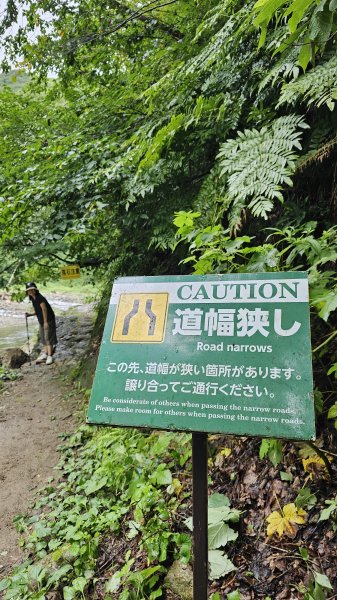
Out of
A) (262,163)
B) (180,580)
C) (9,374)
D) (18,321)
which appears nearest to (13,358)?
(9,374)

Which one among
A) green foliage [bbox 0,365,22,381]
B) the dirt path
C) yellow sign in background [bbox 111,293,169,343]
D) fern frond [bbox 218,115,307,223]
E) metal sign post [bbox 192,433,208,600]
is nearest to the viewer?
metal sign post [bbox 192,433,208,600]

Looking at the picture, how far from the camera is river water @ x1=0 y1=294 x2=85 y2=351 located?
36.7ft

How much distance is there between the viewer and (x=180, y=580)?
202 cm

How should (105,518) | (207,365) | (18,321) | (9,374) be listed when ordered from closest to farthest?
(207,365) → (105,518) → (9,374) → (18,321)

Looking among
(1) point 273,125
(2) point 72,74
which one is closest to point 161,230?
(1) point 273,125

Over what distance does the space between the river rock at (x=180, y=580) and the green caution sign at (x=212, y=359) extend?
1.22m

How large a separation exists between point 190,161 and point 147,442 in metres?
2.69

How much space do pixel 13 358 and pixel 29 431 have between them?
3.39 meters

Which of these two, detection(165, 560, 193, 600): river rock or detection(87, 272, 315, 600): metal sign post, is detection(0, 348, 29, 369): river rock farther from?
detection(87, 272, 315, 600): metal sign post

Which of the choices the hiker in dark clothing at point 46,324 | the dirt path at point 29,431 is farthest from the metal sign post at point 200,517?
the hiker in dark clothing at point 46,324

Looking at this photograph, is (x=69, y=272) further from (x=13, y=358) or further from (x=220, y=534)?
(x=220, y=534)

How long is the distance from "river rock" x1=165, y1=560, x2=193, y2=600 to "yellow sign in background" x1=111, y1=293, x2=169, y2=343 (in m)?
1.43

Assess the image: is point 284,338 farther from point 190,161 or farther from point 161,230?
point 190,161

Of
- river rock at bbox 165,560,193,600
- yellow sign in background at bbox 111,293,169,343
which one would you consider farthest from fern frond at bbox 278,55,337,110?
river rock at bbox 165,560,193,600
